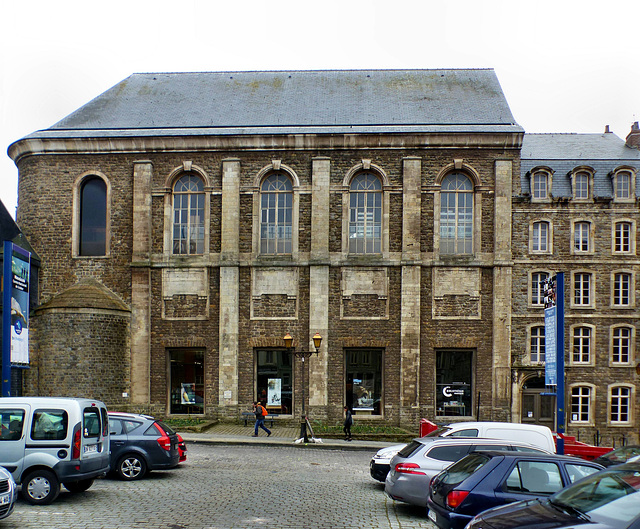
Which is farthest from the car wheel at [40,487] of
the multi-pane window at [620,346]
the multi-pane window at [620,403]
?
the multi-pane window at [620,346]

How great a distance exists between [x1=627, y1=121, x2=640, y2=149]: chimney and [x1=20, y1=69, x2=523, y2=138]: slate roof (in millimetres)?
9579

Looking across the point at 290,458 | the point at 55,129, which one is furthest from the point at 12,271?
the point at 55,129

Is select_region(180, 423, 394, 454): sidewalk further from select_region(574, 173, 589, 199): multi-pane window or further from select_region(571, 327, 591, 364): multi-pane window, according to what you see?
select_region(574, 173, 589, 199): multi-pane window

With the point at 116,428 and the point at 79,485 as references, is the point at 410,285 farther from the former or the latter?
the point at 79,485

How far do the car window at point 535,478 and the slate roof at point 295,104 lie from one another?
21.8m

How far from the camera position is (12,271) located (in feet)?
57.0

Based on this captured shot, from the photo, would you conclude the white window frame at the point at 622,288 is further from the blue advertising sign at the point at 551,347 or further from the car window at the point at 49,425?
the car window at the point at 49,425

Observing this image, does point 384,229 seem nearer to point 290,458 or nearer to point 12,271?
point 290,458

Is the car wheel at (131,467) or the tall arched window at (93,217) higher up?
the tall arched window at (93,217)

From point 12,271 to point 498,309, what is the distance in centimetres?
1893

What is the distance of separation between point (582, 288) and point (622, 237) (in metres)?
2.98

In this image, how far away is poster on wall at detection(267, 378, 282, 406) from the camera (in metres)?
28.8

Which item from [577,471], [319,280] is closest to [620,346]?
[319,280]

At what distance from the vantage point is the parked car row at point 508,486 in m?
6.48
